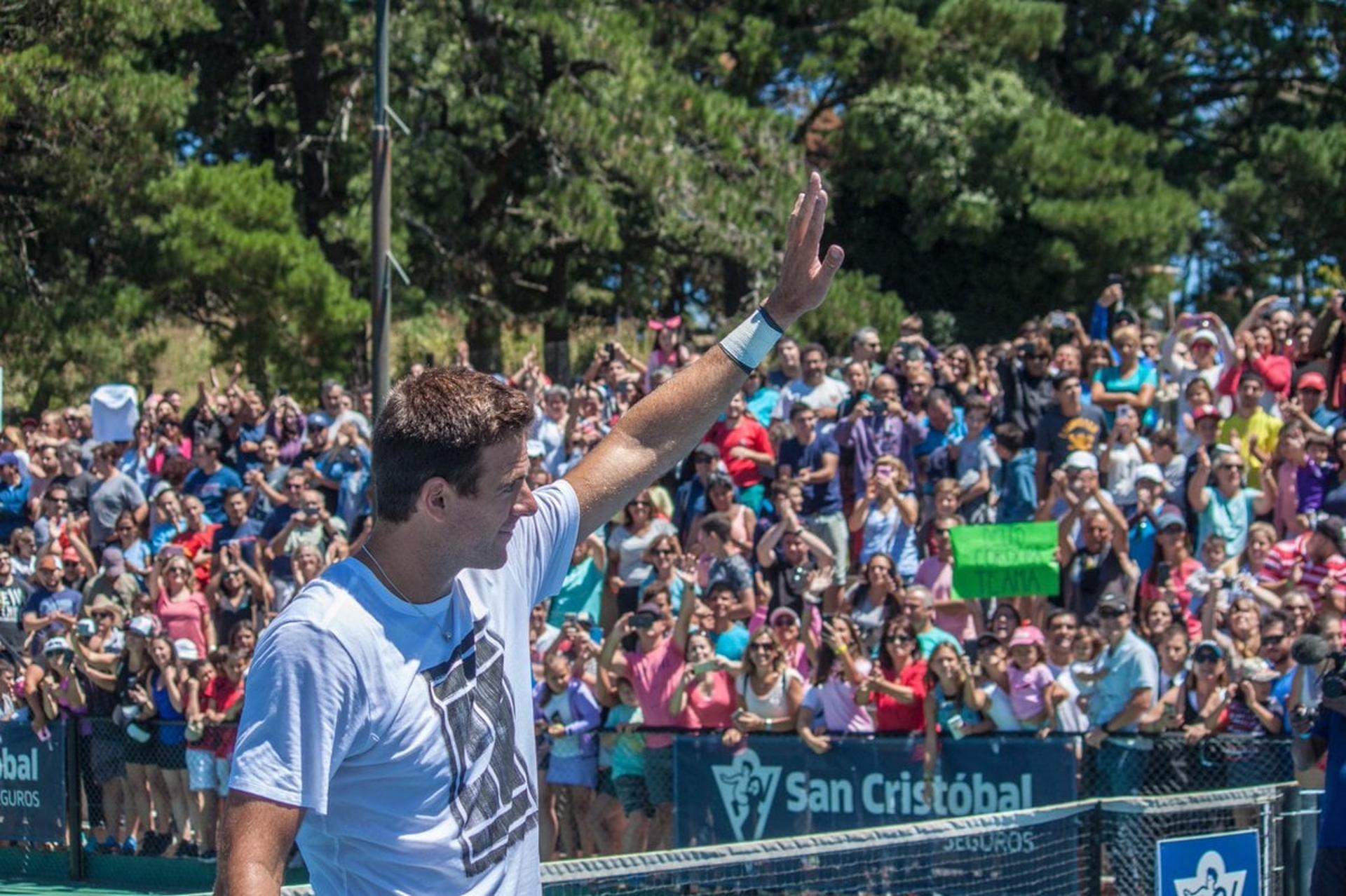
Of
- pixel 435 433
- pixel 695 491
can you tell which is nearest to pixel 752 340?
pixel 435 433

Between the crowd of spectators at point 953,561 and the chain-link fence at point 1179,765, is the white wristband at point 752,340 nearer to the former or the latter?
the crowd of spectators at point 953,561

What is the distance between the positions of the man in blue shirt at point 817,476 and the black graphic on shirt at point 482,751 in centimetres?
902

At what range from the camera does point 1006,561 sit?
1082cm

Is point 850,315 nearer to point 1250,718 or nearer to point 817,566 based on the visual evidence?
point 817,566

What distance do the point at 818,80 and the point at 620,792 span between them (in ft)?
57.5

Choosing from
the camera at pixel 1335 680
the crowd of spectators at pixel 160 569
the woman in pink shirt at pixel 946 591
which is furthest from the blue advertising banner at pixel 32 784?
the camera at pixel 1335 680

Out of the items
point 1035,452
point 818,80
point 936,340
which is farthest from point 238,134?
point 1035,452

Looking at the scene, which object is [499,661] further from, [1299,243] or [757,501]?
[1299,243]

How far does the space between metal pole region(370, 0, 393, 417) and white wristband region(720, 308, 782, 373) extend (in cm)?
936

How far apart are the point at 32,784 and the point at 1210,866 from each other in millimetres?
9072

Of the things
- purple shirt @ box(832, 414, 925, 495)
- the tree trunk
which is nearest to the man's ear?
purple shirt @ box(832, 414, 925, 495)

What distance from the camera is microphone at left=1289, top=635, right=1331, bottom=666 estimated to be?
7062mm

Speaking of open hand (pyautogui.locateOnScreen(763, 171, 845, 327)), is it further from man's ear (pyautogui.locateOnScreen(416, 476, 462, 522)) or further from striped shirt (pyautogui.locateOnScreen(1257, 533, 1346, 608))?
striped shirt (pyautogui.locateOnScreen(1257, 533, 1346, 608))

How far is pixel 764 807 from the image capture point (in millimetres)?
10000
